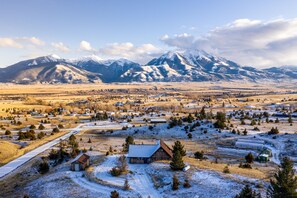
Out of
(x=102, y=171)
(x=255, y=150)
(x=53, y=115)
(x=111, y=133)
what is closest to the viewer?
(x=102, y=171)

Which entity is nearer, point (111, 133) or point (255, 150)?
point (255, 150)

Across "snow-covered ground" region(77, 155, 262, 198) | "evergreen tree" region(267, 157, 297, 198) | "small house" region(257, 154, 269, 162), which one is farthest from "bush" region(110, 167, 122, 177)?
"small house" region(257, 154, 269, 162)

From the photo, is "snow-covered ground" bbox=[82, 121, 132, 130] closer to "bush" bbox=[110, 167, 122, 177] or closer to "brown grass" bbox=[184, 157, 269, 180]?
"brown grass" bbox=[184, 157, 269, 180]

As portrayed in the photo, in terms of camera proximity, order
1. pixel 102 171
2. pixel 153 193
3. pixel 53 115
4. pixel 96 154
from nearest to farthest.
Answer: pixel 153 193 → pixel 102 171 → pixel 96 154 → pixel 53 115

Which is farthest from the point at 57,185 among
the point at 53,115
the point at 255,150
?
the point at 53,115

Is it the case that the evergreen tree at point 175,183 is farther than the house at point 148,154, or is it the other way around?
the house at point 148,154

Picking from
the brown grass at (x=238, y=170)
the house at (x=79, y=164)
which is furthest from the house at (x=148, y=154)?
the house at (x=79, y=164)

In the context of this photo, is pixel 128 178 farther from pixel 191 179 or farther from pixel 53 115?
pixel 53 115

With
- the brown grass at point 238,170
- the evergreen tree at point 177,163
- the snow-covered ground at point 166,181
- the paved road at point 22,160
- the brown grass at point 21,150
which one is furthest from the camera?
the brown grass at point 21,150

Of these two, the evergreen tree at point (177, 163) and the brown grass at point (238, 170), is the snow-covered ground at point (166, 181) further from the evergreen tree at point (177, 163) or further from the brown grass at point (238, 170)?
the brown grass at point (238, 170)

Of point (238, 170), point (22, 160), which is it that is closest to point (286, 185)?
point (238, 170)
